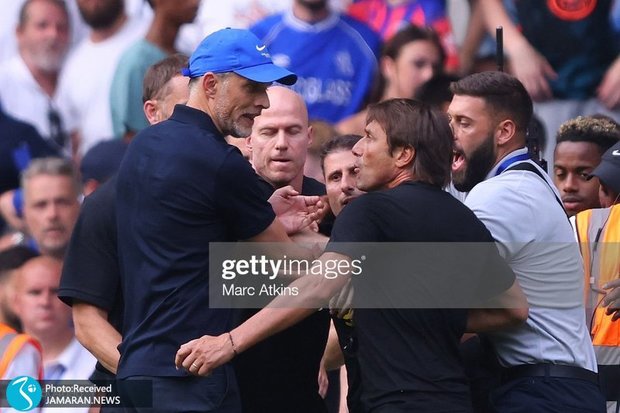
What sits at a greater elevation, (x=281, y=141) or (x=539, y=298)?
(x=281, y=141)

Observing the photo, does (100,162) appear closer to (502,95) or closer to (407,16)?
(407,16)

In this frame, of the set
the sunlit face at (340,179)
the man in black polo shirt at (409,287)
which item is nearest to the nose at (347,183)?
the sunlit face at (340,179)

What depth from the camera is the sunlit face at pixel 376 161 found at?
386 centimetres

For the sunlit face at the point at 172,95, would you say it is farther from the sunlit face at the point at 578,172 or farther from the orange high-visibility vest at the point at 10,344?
the sunlit face at the point at 578,172

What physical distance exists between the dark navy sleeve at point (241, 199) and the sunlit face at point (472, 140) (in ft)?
2.67

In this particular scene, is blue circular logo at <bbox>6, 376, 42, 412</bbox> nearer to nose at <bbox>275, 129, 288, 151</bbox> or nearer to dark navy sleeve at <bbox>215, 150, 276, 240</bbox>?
nose at <bbox>275, 129, 288, 151</bbox>

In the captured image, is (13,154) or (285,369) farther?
(13,154)

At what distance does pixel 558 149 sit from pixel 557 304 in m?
1.56

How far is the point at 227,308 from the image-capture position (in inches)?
147

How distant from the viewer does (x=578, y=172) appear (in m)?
5.43

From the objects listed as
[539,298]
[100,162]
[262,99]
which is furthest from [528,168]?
[100,162]

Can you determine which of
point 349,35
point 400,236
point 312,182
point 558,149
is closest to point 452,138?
point 400,236

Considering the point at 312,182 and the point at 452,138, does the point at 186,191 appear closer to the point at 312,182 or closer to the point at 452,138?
the point at 452,138

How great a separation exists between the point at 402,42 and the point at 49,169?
5.93ft
